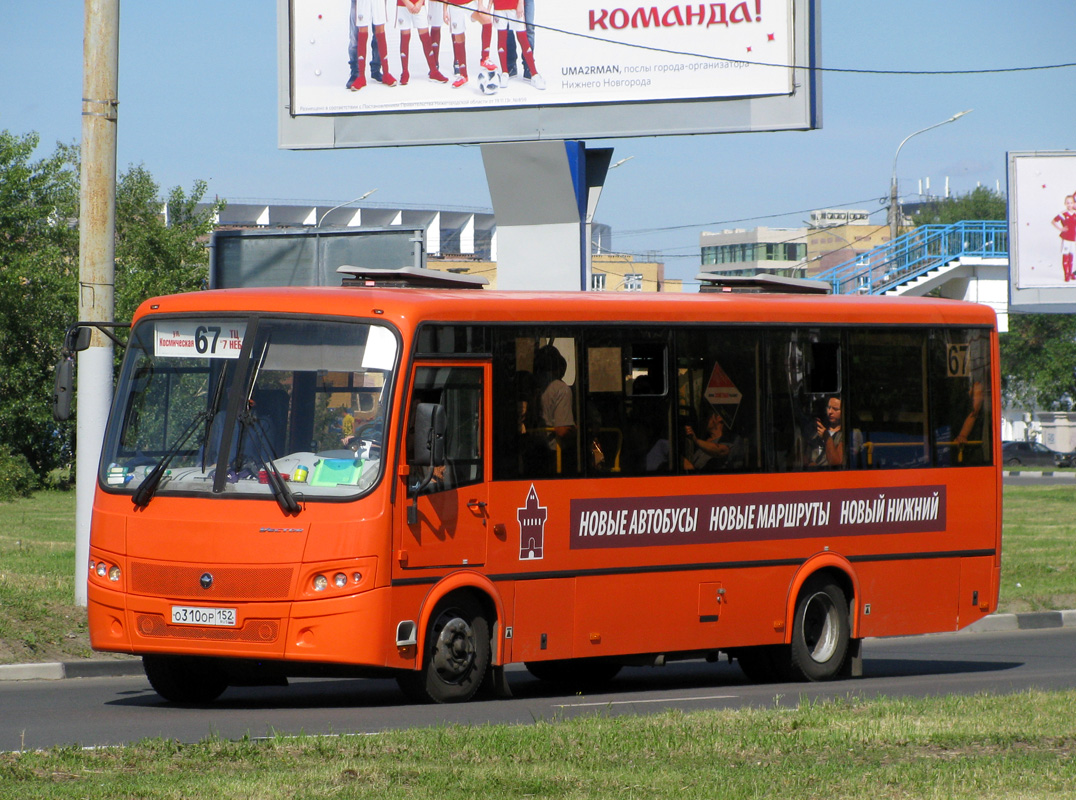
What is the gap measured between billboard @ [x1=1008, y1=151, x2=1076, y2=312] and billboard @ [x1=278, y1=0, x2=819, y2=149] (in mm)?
19717

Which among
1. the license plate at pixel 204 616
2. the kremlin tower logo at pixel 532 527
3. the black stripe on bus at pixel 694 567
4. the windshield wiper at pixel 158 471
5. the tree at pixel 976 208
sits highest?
the tree at pixel 976 208

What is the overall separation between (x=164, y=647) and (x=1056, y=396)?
250 ft

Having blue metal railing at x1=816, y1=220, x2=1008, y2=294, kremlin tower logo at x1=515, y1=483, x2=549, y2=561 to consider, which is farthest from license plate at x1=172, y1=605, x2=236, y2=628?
blue metal railing at x1=816, y1=220, x2=1008, y2=294

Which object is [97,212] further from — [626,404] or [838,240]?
[838,240]

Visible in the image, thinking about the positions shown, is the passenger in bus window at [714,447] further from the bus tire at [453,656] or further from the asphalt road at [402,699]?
the bus tire at [453,656]

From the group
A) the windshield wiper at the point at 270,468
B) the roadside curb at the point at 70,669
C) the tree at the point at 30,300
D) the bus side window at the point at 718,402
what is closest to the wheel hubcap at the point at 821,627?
the bus side window at the point at 718,402

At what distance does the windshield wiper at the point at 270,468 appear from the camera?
10.2 m

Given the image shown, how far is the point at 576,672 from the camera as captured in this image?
1359cm

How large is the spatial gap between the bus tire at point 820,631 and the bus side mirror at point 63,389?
578cm

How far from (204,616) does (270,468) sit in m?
1.00

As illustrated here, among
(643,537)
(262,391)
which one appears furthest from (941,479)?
(262,391)

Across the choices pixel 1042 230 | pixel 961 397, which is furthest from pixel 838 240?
pixel 961 397

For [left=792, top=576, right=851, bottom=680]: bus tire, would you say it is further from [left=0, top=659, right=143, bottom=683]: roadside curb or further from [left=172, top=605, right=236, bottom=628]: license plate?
[left=0, top=659, right=143, bottom=683]: roadside curb

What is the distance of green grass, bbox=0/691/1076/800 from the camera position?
7.00 metres
